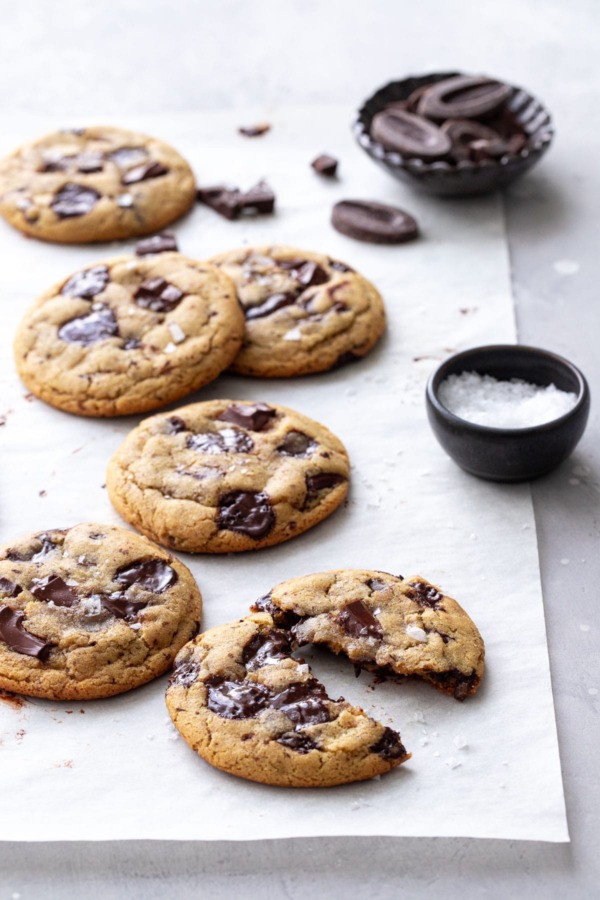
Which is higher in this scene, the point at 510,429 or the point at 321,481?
the point at 510,429

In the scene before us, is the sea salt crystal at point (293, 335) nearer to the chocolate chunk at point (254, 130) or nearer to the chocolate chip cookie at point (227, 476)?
the chocolate chip cookie at point (227, 476)

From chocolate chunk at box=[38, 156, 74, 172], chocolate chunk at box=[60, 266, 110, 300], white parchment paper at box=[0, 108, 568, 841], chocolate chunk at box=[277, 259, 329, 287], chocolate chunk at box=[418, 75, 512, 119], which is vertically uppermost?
chocolate chunk at box=[418, 75, 512, 119]

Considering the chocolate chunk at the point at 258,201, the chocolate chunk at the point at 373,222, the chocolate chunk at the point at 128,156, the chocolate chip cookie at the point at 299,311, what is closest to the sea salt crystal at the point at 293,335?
the chocolate chip cookie at the point at 299,311

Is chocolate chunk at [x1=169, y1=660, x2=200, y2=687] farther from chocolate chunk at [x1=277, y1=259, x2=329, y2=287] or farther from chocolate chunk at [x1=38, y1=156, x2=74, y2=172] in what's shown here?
chocolate chunk at [x1=38, y1=156, x2=74, y2=172]

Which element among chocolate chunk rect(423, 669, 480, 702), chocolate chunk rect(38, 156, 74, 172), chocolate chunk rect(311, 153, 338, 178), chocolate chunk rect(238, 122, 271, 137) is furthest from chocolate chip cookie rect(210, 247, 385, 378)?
chocolate chunk rect(423, 669, 480, 702)

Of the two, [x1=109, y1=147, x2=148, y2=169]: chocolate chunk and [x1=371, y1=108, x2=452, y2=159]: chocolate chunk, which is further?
[x1=109, y1=147, x2=148, y2=169]: chocolate chunk

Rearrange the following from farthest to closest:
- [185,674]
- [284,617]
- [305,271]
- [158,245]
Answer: [158,245] < [305,271] < [284,617] < [185,674]

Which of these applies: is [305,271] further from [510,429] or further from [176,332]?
[510,429]

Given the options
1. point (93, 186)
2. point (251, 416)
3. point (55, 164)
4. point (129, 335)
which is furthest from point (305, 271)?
point (55, 164)
